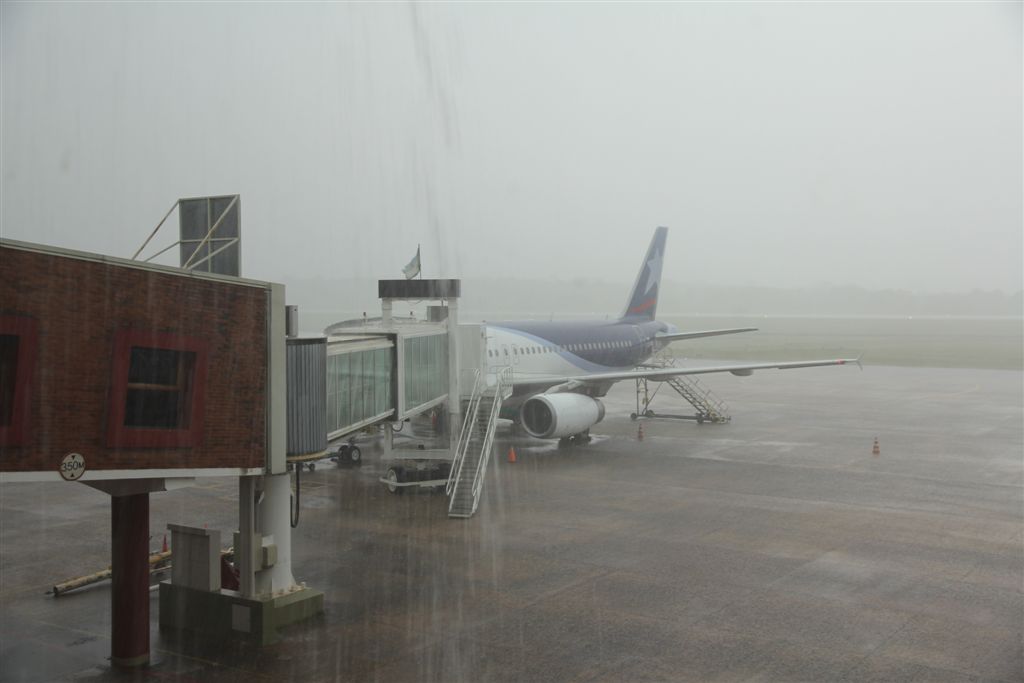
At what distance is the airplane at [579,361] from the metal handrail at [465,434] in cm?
408

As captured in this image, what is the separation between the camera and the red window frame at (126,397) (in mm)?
10406

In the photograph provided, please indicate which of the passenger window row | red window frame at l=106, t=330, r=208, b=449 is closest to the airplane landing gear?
the passenger window row

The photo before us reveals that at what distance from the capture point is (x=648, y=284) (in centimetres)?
4506

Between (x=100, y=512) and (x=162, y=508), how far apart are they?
142 centimetres

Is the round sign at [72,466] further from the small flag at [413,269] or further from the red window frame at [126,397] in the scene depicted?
the small flag at [413,269]

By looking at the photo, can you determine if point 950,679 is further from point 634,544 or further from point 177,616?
point 177,616

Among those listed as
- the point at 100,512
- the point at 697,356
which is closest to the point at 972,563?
the point at 100,512

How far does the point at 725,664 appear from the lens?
11977 mm

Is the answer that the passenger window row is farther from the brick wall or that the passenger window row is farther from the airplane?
the brick wall

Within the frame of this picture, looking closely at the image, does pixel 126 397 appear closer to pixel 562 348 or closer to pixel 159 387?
pixel 159 387

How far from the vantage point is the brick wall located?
9.58 metres

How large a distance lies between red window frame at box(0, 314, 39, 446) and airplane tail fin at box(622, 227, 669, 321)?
3591 centimetres

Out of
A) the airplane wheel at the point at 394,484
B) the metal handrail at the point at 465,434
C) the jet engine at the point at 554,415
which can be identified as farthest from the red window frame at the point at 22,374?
the jet engine at the point at 554,415

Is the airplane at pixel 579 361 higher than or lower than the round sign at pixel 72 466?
higher
